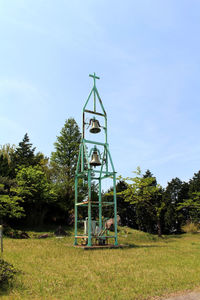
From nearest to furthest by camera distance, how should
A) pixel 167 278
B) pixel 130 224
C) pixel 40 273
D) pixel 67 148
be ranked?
pixel 167 278 < pixel 40 273 < pixel 67 148 < pixel 130 224

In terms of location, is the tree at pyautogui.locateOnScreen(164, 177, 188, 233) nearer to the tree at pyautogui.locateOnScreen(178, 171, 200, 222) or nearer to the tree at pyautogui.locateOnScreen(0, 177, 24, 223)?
the tree at pyautogui.locateOnScreen(178, 171, 200, 222)

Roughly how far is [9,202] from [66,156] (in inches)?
581

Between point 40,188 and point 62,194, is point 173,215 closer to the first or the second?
point 62,194

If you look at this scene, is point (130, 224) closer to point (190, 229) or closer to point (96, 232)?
point (190, 229)

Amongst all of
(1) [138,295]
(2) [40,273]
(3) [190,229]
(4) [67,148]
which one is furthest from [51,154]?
(1) [138,295]

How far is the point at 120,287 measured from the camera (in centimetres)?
480

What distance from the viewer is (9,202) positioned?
18641mm

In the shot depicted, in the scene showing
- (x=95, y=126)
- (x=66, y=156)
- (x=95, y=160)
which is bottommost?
(x=95, y=160)

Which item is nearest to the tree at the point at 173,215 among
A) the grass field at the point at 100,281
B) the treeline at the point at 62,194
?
the treeline at the point at 62,194

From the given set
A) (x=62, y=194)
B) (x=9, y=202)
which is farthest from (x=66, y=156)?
(x=9, y=202)

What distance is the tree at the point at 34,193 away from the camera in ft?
75.1

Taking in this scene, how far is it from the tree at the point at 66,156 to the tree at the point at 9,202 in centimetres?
710

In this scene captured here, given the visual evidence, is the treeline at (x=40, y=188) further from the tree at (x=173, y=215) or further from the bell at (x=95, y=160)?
the tree at (x=173, y=215)

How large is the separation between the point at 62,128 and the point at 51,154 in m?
4.10
